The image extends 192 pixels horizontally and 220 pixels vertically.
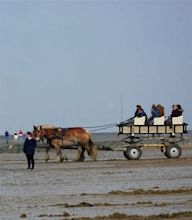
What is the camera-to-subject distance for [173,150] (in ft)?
129

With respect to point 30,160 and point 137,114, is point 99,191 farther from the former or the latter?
point 137,114

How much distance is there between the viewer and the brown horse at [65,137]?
1549 inches

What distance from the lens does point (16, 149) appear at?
62.8 meters

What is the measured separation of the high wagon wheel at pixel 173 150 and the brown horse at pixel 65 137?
309 centimetres

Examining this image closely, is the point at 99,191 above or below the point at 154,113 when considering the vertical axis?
below

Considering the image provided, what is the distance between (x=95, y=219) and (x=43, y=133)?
2184 cm

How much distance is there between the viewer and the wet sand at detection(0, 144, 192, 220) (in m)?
18.9

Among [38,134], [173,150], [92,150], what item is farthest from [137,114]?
[38,134]

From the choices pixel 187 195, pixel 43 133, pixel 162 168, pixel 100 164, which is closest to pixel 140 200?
pixel 187 195

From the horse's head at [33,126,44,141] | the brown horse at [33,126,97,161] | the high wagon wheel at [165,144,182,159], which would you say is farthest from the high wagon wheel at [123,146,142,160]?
the horse's head at [33,126,44,141]

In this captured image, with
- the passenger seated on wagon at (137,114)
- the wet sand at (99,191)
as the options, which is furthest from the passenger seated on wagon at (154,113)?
the wet sand at (99,191)

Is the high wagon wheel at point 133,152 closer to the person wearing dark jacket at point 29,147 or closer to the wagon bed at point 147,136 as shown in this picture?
the wagon bed at point 147,136

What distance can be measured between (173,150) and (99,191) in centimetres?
1551

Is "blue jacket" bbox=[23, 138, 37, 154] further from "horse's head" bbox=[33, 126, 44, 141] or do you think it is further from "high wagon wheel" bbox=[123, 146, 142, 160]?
"high wagon wheel" bbox=[123, 146, 142, 160]
